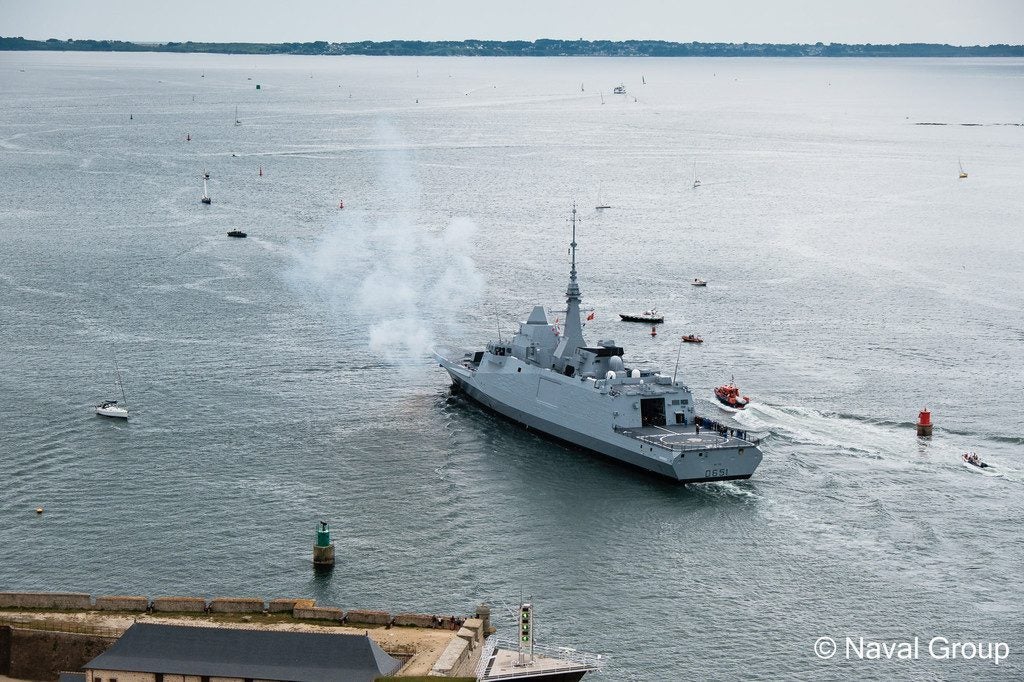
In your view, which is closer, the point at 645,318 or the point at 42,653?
the point at 42,653

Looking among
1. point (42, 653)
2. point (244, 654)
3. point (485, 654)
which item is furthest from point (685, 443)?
point (42, 653)

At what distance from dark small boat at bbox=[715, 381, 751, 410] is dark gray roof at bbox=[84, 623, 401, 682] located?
4485 cm

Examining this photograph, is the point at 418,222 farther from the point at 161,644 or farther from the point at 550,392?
the point at 161,644

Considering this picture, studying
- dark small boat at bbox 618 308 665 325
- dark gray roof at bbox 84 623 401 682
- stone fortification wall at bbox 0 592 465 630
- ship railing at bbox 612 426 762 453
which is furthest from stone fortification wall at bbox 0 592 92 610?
dark small boat at bbox 618 308 665 325

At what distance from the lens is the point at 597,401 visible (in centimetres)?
7962

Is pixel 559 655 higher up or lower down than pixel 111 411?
lower down

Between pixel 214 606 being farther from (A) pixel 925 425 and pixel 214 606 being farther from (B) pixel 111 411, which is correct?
(A) pixel 925 425

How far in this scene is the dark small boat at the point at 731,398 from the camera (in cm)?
8519

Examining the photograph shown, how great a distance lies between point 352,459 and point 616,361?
1710 centimetres

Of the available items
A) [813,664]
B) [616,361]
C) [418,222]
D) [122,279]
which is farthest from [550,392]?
[418,222]

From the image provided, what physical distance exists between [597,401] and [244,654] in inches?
1528

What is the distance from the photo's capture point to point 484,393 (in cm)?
8788

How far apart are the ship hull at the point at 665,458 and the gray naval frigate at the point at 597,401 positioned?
54mm

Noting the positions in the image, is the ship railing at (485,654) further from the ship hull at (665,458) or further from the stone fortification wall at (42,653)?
the ship hull at (665,458)
